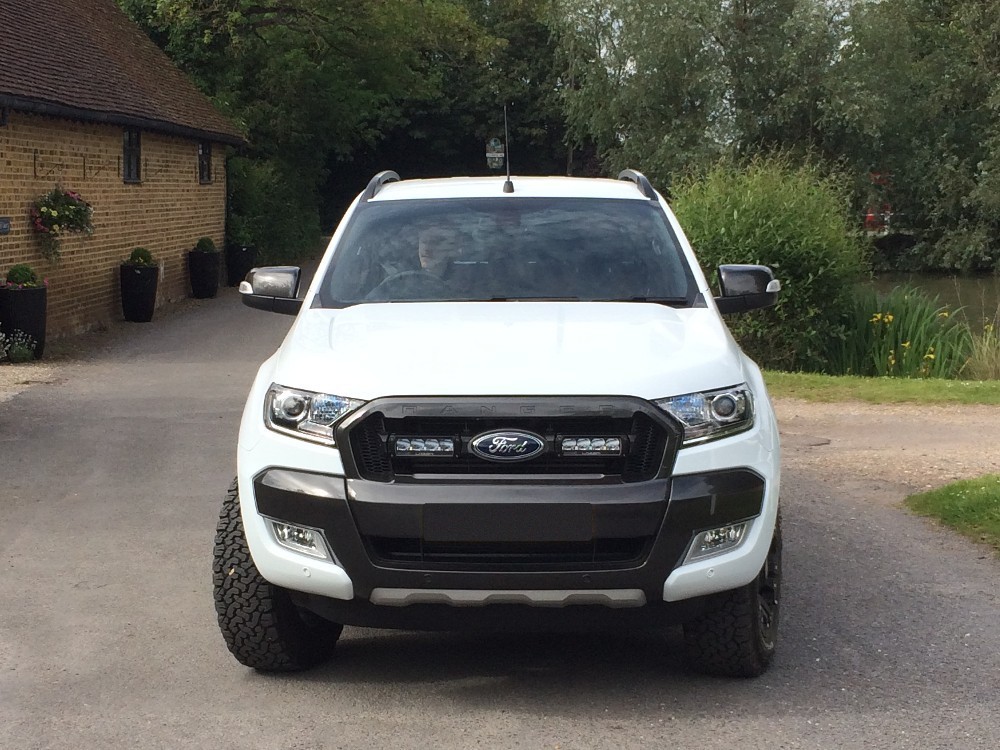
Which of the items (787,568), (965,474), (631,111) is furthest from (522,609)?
(631,111)

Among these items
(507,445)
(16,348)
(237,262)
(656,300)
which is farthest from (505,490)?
(237,262)

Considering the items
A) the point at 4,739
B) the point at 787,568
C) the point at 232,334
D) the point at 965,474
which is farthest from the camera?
the point at 232,334

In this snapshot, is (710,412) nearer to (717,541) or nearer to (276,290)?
(717,541)

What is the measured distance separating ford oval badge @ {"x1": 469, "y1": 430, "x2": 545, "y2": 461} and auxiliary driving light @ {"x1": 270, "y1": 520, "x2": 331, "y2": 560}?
23.2 inches

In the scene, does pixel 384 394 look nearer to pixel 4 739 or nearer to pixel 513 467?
pixel 513 467

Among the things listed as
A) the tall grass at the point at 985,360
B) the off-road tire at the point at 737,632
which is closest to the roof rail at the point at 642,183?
the off-road tire at the point at 737,632

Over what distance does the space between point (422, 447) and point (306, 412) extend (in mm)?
434

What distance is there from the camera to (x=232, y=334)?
757 inches

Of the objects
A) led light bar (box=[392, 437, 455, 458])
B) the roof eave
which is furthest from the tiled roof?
led light bar (box=[392, 437, 455, 458])

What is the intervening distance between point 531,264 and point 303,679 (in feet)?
6.42

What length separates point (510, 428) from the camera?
178 inches

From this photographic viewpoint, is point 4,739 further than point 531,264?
No

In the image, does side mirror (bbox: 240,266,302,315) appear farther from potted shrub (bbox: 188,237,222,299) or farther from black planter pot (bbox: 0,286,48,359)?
potted shrub (bbox: 188,237,222,299)

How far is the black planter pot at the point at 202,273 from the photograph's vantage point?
25.5 meters
